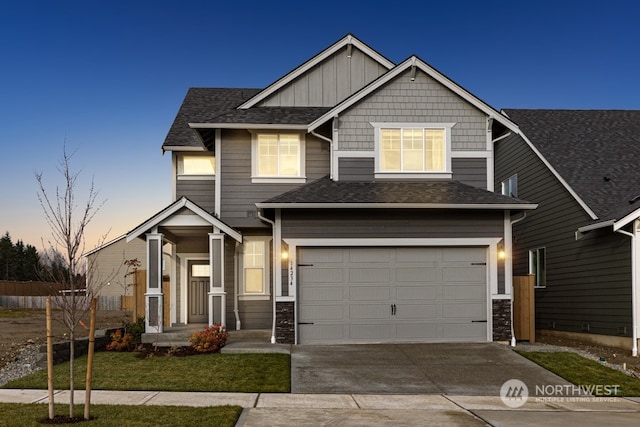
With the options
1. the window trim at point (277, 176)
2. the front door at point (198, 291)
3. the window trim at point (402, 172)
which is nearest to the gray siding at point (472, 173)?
the window trim at point (402, 172)

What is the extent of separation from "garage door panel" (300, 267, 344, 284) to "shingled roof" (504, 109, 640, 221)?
6.90m

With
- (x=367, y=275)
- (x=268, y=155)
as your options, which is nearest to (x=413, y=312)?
(x=367, y=275)

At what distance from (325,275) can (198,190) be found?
5131 millimetres

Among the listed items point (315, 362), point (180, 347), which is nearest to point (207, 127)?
point (180, 347)

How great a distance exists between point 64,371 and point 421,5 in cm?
1878

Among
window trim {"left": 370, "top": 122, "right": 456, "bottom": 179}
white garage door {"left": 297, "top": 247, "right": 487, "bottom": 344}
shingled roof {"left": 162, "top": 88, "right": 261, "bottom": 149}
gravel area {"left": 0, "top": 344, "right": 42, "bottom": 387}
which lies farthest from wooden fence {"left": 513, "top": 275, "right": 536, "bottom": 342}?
gravel area {"left": 0, "top": 344, "right": 42, "bottom": 387}

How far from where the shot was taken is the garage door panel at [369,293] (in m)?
16.2

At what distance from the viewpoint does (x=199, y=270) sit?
64.0 feet

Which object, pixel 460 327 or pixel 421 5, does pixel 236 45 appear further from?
pixel 460 327

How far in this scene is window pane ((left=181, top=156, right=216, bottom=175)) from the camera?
759 inches

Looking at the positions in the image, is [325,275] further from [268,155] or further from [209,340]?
[268,155]

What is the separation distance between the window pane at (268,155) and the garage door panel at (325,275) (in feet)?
11.4

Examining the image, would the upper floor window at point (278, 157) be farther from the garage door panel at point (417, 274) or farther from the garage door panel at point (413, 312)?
the garage door panel at point (413, 312)

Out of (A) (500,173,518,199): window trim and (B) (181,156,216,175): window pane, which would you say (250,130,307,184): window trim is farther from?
(A) (500,173,518,199): window trim
